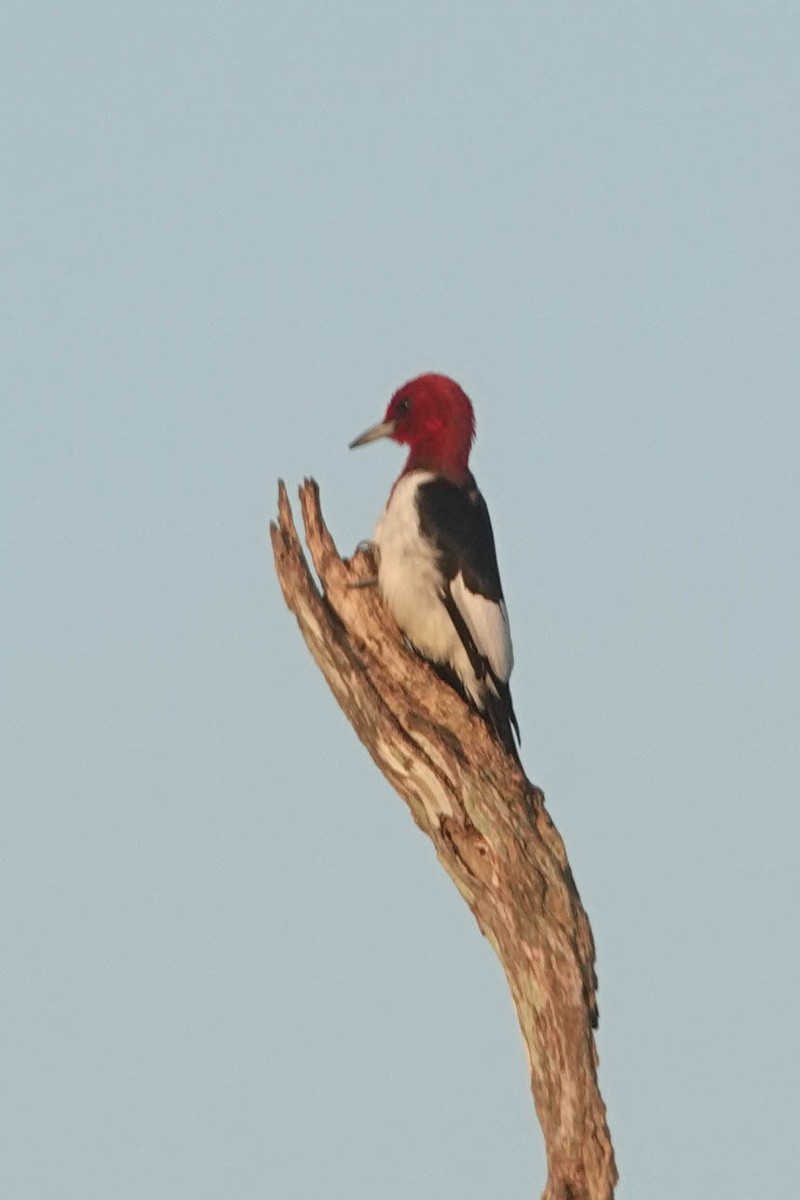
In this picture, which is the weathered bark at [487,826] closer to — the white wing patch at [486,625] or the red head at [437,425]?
the white wing patch at [486,625]

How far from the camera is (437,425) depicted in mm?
10602

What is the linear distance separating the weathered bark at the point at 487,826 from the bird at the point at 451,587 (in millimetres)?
239

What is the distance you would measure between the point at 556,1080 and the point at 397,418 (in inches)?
148

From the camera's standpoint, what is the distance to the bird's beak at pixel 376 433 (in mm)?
10859

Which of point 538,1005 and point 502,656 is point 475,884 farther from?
point 502,656

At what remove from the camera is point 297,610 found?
9.23 m

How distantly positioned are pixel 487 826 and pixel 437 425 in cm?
253

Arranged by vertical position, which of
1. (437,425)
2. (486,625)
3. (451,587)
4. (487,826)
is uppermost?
(437,425)

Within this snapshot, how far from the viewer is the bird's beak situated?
10.9m

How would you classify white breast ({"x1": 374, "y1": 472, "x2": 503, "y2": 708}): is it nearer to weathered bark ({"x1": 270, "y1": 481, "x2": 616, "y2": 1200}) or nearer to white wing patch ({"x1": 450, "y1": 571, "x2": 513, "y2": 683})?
white wing patch ({"x1": 450, "y1": 571, "x2": 513, "y2": 683})

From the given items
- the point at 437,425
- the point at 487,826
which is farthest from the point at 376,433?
the point at 487,826

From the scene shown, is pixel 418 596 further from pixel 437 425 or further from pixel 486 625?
pixel 437 425

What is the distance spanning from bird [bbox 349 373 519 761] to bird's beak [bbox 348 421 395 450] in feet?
1.73

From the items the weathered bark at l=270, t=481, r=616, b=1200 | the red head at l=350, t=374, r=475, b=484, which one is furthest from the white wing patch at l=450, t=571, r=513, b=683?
the red head at l=350, t=374, r=475, b=484
